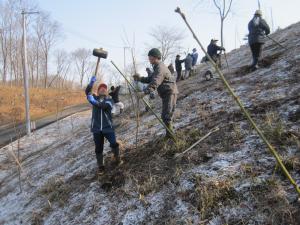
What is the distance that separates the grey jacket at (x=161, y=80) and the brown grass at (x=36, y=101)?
23173mm

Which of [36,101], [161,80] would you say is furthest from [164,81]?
[36,101]

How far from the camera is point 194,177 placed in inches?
206

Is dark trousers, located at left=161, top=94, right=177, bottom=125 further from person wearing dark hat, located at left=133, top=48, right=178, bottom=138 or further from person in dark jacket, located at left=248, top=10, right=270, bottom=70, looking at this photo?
person in dark jacket, located at left=248, top=10, right=270, bottom=70

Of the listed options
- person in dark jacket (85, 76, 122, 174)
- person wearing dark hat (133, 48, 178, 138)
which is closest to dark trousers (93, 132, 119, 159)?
person in dark jacket (85, 76, 122, 174)

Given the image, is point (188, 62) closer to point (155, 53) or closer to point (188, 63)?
point (188, 63)

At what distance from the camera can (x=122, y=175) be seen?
6270 millimetres

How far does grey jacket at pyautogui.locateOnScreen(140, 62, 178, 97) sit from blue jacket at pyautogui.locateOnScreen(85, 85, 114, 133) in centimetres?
81

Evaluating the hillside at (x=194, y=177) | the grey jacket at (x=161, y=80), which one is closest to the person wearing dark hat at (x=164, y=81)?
the grey jacket at (x=161, y=80)

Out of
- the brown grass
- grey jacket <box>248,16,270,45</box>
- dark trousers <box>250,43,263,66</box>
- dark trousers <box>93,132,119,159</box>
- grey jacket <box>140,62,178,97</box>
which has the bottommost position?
the brown grass

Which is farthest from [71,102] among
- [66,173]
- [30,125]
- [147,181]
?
[147,181]

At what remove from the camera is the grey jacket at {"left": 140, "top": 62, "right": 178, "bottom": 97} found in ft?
19.8

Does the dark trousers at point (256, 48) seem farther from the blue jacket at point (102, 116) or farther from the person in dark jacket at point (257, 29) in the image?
the blue jacket at point (102, 116)

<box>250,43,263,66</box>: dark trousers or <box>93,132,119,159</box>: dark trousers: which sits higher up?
<box>250,43,263,66</box>: dark trousers

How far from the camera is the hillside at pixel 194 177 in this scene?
444 centimetres
